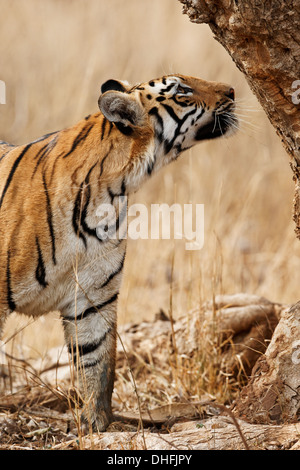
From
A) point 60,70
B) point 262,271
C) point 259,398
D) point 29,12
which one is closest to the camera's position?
point 259,398

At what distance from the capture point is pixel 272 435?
8.35ft

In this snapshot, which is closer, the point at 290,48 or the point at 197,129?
the point at 290,48

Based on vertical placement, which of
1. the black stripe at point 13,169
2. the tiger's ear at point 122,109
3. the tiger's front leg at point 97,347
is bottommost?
the tiger's front leg at point 97,347

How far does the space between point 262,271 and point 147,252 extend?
142 centimetres

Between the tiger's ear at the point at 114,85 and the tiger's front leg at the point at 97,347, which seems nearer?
the tiger's front leg at the point at 97,347

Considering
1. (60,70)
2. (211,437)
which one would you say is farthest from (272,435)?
(60,70)

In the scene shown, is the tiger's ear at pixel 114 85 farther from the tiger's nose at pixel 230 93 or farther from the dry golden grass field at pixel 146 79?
the dry golden grass field at pixel 146 79

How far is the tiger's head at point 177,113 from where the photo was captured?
3.15m

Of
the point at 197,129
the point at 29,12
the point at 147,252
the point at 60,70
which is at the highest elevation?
the point at 29,12

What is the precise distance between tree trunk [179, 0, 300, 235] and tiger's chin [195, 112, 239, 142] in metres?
0.54

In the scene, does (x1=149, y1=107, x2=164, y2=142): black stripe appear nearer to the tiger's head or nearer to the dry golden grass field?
the tiger's head

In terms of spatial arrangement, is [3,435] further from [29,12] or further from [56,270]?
[29,12]

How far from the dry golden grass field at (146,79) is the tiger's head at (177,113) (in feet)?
10.6

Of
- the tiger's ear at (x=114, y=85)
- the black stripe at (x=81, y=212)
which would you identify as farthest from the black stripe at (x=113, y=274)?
the tiger's ear at (x=114, y=85)
